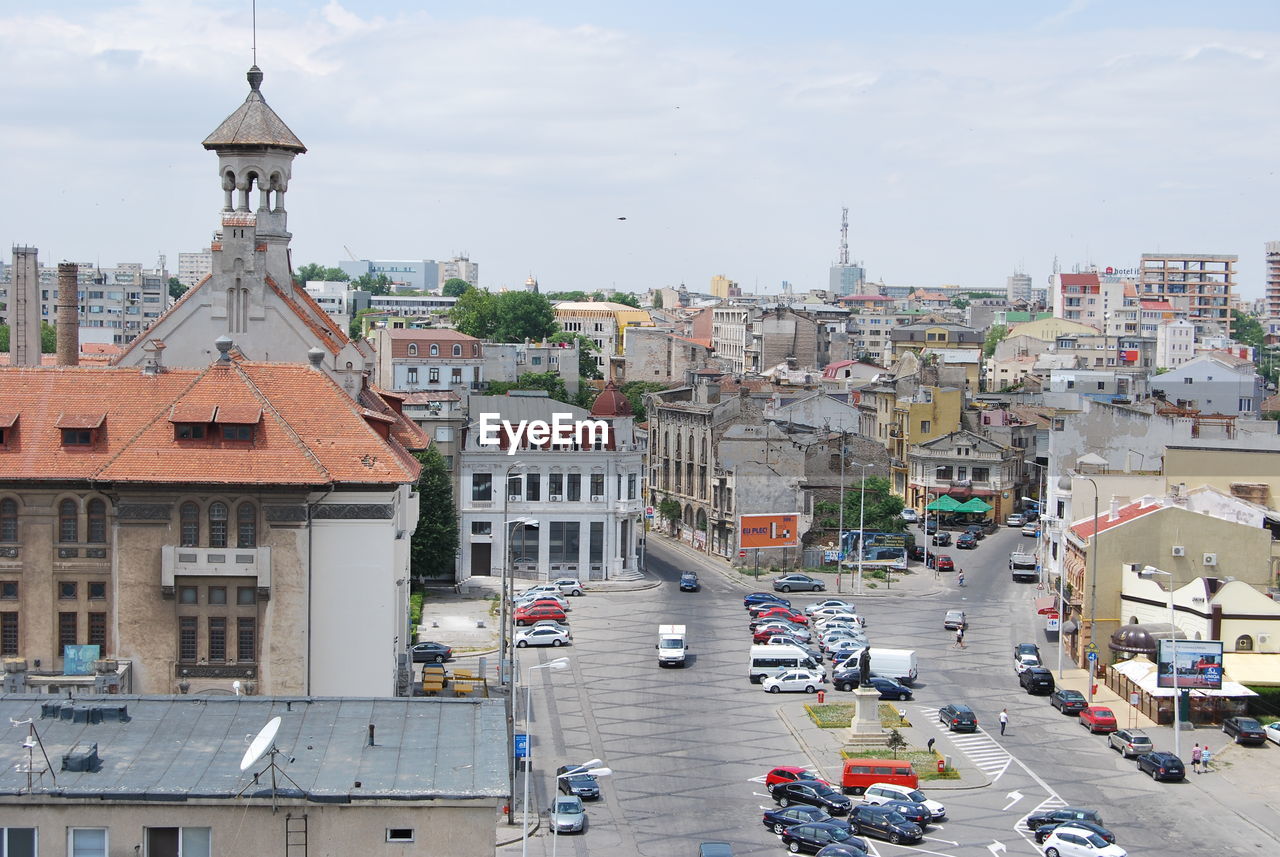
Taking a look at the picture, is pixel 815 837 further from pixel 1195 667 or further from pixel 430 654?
pixel 430 654

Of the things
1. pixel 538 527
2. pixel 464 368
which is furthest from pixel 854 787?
pixel 464 368

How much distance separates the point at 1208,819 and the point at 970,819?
332 inches

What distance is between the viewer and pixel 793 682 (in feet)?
261

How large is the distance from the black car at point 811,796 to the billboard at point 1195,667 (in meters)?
20.1

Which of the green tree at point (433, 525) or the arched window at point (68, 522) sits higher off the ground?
the arched window at point (68, 522)

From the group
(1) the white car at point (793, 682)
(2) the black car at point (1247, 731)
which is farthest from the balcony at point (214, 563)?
(2) the black car at point (1247, 731)

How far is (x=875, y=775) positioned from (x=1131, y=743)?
13.2 meters

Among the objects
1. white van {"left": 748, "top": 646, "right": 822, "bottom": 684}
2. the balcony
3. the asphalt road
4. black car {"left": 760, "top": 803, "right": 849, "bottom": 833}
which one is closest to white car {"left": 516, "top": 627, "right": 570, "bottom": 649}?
the asphalt road

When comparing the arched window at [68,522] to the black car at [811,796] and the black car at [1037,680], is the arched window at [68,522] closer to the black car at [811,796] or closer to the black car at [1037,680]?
the black car at [811,796]

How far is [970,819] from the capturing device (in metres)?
59.3

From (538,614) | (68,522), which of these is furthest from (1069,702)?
(68,522)

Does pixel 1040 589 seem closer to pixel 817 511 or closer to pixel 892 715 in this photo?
pixel 817 511

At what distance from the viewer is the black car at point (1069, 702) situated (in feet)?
249

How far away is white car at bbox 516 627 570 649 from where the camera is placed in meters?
89.1
